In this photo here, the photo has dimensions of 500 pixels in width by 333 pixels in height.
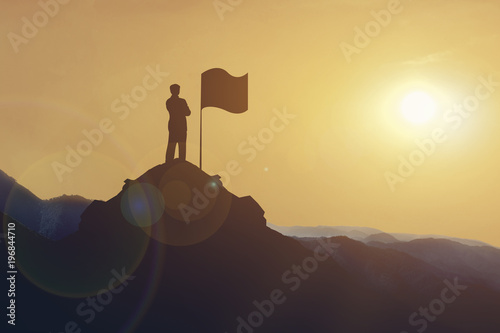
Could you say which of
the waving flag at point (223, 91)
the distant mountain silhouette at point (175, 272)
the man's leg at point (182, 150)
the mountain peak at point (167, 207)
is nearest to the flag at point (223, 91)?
the waving flag at point (223, 91)

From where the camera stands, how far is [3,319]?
30.9m

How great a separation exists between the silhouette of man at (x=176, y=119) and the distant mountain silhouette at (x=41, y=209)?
4676 inches

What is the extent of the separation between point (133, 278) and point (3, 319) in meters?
7.12

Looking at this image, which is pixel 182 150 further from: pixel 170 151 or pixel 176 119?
pixel 176 119

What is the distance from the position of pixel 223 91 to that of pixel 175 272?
35.9 feet

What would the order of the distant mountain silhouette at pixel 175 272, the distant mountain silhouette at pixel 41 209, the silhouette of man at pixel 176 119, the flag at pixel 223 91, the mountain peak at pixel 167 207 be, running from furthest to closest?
the distant mountain silhouette at pixel 41 209 < the mountain peak at pixel 167 207 < the flag at pixel 223 91 < the silhouette of man at pixel 176 119 < the distant mountain silhouette at pixel 175 272

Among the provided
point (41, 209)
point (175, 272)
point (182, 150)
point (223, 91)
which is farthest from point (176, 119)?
point (41, 209)

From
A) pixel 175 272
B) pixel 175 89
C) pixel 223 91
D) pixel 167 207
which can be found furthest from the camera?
pixel 167 207

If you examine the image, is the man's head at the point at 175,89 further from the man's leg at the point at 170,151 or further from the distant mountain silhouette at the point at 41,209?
the distant mountain silhouette at the point at 41,209

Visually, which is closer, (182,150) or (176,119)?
(176,119)

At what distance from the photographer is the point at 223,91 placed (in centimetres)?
3375

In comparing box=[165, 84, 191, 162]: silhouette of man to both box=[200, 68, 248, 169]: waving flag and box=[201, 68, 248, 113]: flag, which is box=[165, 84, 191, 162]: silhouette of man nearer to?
box=[200, 68, 248, 169]: waving flag

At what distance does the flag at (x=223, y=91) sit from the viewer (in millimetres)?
33562

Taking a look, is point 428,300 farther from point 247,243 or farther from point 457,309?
point 247,243
